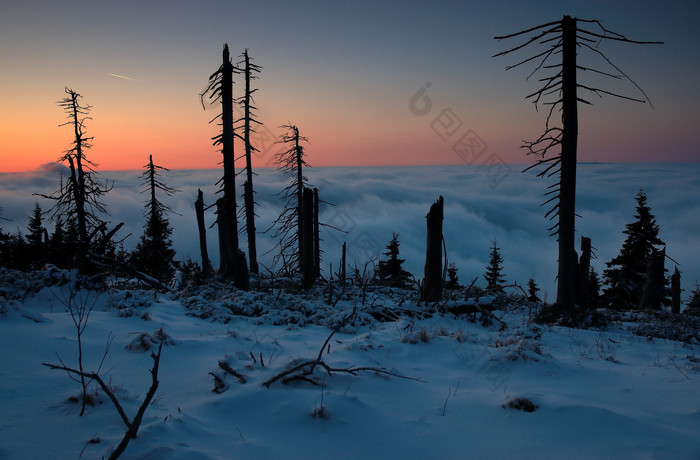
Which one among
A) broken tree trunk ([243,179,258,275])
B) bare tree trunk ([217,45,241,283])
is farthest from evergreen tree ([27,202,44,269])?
bare tree trunk ([217,45,241,283])

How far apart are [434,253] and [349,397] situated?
8.01 meters

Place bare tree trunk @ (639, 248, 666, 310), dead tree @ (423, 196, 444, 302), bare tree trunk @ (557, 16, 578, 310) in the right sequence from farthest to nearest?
bare tree trunk @ (639, 248, 666, 310), dead tree @ (423, 196, 444, 302), bare tree trunk @ (557, 16, 578, 310)

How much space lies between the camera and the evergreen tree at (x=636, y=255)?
26.0 m

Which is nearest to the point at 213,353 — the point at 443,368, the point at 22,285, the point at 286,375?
the point at 286,375

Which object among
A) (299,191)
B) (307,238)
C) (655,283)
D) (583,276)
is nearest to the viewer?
(583,276)

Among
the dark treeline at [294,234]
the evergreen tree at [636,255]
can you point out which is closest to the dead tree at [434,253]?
the dark treeline at [294,234]

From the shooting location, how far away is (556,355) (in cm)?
604

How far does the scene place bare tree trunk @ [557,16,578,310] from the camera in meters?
10.4

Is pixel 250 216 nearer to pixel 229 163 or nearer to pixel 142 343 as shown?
pixel 229 163

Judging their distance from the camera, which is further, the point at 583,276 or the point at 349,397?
the point at 583,276

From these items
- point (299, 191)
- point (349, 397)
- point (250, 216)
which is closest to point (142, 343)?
point (349, 397)

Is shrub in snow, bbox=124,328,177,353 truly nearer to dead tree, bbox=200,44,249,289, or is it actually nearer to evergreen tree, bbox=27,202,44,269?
dead tree, bbox=200,44,249,289

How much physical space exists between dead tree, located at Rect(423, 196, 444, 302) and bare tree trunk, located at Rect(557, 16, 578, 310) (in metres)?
3.69

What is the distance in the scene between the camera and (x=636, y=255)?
87.2 ft
